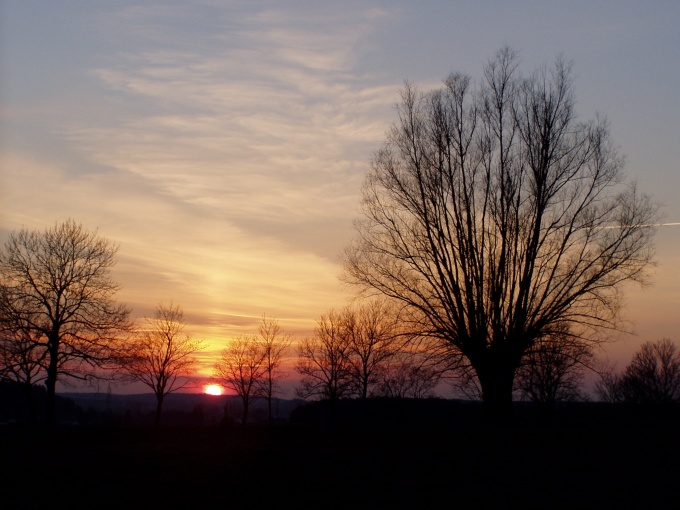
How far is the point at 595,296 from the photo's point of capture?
21938 millimetres

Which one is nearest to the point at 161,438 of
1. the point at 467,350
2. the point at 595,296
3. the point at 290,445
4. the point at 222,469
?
the point at 290,445

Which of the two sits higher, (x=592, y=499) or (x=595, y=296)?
(x=595, y=296)

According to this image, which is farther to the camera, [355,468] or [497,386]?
[497,386]

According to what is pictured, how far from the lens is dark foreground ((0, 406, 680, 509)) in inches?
435

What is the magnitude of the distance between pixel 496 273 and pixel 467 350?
9.55 feet

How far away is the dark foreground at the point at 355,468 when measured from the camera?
1105 cm

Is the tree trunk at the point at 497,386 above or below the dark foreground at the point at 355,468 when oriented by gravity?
above

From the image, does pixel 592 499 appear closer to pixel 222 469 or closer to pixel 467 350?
pixel 222 469

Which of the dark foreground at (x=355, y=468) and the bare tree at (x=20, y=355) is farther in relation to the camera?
the bare tree at (x=20, y=355)

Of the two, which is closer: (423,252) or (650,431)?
(650,431)

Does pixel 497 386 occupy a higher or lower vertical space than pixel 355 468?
higher

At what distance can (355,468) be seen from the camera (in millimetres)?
13266

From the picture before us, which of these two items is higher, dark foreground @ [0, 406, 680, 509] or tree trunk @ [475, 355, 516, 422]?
tree trunk @ [475, 355, 516, 422]

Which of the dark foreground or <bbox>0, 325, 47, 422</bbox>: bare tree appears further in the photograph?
<bbox>0, 325, 47, 422</bbox>: bare tree
